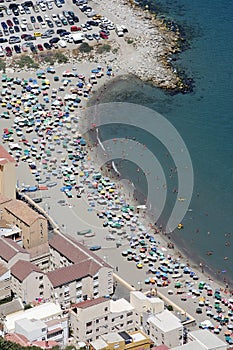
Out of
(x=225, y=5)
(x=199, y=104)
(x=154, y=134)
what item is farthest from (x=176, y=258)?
(x=225, y=5)

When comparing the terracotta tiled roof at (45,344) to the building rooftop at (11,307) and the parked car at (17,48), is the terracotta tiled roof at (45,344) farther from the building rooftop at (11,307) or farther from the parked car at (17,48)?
the parked car at (17,48)

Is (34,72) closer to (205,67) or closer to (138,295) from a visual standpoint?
(205,67)

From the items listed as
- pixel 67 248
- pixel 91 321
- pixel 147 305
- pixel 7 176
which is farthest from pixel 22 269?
pixel 7 176

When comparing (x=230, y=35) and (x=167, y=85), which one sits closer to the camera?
(x=167, y=85)

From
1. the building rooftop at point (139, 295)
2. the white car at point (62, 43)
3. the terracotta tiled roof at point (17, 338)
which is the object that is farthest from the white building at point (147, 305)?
the white car at point (62, 43)

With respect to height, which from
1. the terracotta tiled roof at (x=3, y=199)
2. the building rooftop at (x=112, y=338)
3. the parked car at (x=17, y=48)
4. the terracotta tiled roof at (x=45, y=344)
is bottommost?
the terracotta tiled roof at (x=45, y=344)

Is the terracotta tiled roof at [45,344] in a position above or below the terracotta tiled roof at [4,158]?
below
